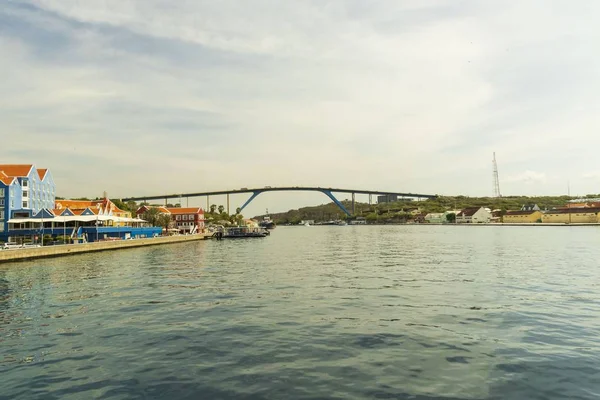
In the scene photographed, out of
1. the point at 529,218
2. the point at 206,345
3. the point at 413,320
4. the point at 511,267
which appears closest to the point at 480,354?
the point at 413,320

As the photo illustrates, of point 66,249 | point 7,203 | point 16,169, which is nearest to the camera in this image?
point 66,249

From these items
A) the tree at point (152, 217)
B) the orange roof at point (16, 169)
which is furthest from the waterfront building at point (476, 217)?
the orange roof at point (16, 169)

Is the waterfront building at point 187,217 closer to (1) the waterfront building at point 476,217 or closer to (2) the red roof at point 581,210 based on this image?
(1) the waterfront building at point 476,217

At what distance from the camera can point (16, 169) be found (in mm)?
66625

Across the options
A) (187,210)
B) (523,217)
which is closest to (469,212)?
(523,217)

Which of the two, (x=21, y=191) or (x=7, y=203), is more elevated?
(x=21, y=191)

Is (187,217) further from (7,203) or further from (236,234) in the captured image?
(7,203)

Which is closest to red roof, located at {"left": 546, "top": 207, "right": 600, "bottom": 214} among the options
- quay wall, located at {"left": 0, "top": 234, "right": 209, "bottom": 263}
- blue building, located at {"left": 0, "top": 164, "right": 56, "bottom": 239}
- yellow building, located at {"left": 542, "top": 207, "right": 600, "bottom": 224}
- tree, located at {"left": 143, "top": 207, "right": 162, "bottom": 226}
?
yellow building, located at {"left": 542, "top": 207, "right": 600, "bottom": 224}

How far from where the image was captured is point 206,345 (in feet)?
40.4

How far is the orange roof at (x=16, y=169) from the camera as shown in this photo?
2589 inches

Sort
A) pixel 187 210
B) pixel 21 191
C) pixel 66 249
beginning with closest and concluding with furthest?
1. pixel 66 249
2. pixel 21 191
3. pixel 187 210

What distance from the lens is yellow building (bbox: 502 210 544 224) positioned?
158125mm

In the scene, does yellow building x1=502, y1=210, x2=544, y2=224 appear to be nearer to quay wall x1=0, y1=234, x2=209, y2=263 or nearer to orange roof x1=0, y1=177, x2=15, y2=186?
quay wall x1=0, y1=234, x2=209, y2=263

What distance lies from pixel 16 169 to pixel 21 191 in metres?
4.41
